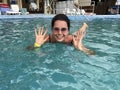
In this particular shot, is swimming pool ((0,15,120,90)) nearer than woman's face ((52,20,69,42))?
Yes

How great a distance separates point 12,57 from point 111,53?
6.60 feet

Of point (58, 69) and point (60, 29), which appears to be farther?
point (60, 29)

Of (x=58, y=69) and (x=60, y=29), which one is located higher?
(x=60, y=29)

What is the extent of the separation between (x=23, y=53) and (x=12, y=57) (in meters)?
0.33

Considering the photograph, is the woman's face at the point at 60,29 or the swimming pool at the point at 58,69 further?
the woman's face at the point at 60,29

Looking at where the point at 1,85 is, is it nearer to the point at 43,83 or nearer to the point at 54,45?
the point at 43,83

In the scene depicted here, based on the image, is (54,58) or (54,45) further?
(54,45)

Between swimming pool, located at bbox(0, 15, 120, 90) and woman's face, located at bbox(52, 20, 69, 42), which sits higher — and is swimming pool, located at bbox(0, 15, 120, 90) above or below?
below

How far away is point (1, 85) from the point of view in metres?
3.43

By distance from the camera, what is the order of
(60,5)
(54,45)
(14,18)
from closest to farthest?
(54,45), (14,18), (60,5)

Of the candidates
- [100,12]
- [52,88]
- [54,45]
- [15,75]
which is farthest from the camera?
[100,12]

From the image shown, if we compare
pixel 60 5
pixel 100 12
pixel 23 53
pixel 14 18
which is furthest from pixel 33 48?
pixel 100 12

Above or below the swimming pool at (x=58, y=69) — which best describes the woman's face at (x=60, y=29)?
above

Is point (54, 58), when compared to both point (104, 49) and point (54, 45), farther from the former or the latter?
point (104, 49)
